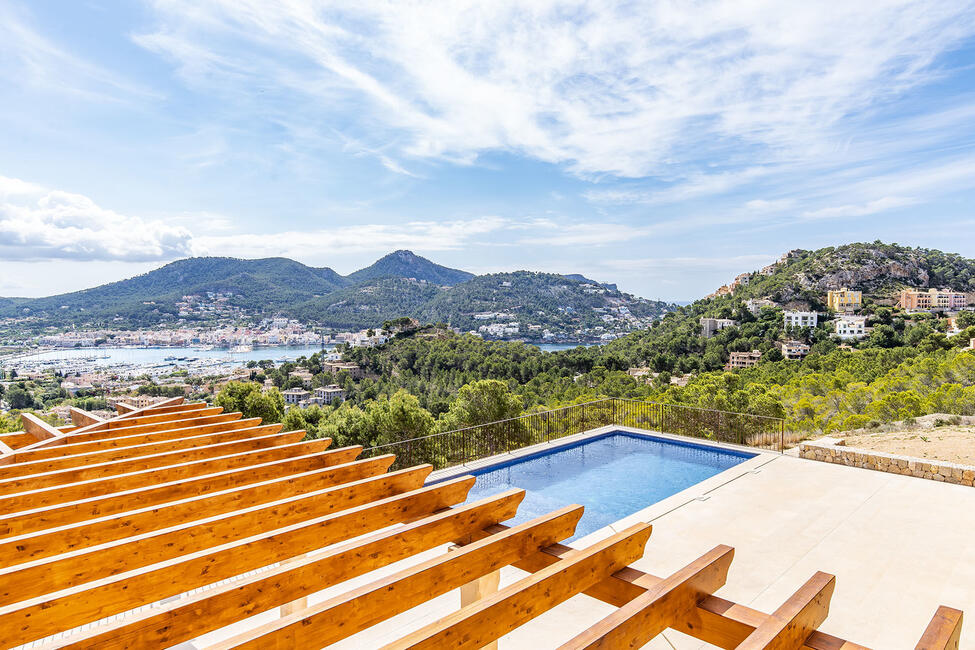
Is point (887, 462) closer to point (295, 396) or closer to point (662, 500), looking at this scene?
point (662, 500)

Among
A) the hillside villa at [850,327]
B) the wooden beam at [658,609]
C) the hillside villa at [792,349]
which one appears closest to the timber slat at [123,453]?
the wooden beam at [658,609]

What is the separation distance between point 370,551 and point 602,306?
94736 mm

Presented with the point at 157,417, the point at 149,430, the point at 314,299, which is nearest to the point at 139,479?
the point at 149,430

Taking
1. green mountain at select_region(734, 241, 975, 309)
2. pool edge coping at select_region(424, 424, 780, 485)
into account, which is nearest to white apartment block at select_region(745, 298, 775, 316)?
green mountain at select_region(734, 241, 975, 309)

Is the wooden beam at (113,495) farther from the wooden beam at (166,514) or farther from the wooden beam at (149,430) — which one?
the wooden beam at (149,430)

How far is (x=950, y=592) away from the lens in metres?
4.36

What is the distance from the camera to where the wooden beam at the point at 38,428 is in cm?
402

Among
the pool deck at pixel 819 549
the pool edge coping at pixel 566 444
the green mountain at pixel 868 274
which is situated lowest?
the pool edge coping at pixel 566 444

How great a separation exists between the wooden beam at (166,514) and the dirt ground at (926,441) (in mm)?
9345

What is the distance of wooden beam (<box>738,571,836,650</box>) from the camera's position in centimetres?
120

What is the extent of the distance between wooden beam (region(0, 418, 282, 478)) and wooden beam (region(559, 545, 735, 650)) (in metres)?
2.82

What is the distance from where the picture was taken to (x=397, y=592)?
1352 millimetres

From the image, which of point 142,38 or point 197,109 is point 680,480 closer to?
point 142,38

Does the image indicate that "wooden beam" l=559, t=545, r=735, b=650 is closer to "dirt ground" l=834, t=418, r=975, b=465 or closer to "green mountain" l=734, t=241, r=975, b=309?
"dirt ground" l=834, t=418, r=975, b=465
